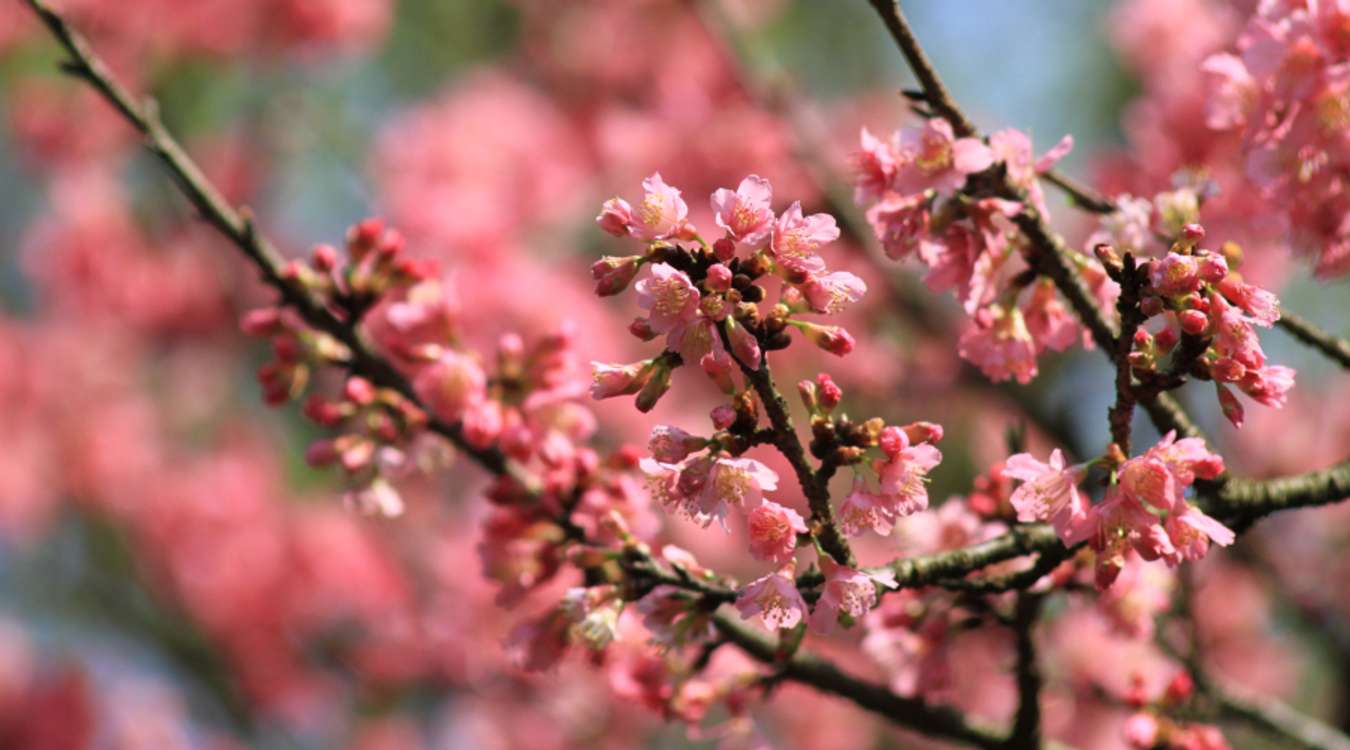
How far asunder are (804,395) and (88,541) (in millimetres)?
6219

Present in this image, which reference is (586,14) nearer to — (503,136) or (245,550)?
(503,136)

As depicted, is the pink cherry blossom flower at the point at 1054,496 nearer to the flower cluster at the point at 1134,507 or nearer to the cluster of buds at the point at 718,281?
the flower cluster at the point at 1134,507

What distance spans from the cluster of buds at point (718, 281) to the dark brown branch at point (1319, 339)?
639 mm

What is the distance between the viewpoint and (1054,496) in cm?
119

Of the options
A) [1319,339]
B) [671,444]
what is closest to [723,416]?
[671,444]

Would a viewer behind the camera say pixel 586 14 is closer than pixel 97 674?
No

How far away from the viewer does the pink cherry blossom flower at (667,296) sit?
3.54ft

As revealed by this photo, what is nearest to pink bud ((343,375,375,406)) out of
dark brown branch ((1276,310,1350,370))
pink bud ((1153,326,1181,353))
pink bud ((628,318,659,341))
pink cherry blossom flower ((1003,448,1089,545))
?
pink bud ((628,318,659,341))

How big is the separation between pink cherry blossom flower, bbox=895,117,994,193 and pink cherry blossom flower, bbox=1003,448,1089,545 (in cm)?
32

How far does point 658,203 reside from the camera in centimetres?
113

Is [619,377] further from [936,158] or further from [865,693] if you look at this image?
[865,693]

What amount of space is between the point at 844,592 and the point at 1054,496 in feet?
0.73

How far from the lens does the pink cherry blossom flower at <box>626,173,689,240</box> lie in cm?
113

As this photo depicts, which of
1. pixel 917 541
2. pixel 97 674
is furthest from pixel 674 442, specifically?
pixel 97 674
